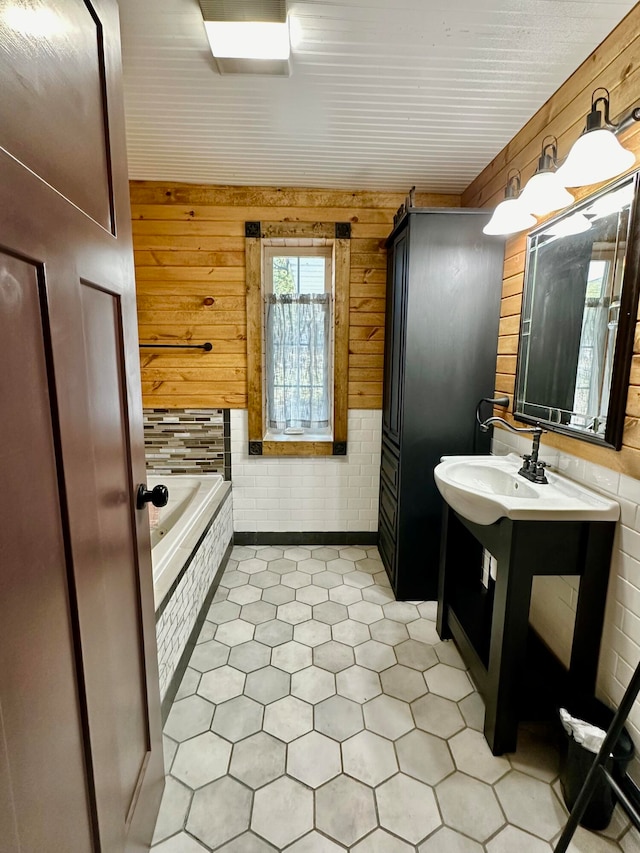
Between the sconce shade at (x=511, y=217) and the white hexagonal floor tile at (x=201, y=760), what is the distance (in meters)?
2.27

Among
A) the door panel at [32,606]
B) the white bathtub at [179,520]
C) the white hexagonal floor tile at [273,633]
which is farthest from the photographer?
the white hexagonal floor tile at [273,633]

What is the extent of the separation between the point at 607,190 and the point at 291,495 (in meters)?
2.32

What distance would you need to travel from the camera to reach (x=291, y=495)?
9.38ft

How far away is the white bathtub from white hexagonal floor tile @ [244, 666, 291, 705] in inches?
21.8

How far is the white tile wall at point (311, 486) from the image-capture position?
279 centimetres

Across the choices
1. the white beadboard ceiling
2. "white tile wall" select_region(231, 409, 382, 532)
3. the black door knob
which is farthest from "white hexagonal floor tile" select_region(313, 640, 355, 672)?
the white beadboard ceiling

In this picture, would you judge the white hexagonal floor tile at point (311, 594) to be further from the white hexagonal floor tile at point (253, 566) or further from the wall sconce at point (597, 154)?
the wall sconce at point (597, 154)

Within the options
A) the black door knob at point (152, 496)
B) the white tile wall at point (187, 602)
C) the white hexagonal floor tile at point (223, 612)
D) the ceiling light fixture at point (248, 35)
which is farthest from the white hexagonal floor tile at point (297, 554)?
the ceiling light fixture at point (248, 35)

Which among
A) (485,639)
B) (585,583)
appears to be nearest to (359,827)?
(485,639)

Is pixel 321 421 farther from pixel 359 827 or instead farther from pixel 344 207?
pixel 359 827

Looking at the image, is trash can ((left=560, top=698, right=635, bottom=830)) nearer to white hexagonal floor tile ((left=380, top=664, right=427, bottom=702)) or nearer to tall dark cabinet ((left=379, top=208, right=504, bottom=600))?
white hexagonal floor tile ((left=380, top=664, right=427, bottom=702))

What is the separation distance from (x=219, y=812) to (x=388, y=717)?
660 mm

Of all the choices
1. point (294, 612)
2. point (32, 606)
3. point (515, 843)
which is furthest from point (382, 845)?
point (32, 606)

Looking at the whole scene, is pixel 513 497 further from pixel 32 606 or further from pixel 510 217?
pixel 32 606
